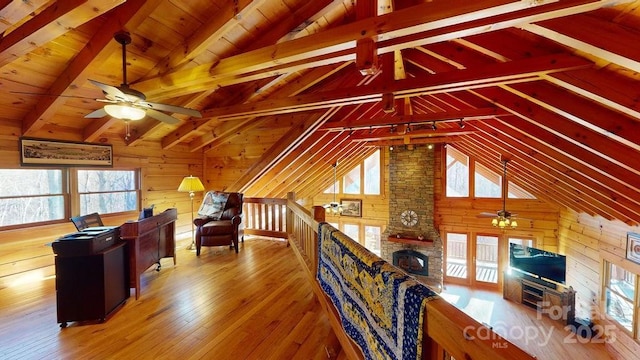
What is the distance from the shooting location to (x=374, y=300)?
1.31 m

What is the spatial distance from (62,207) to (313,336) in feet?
14.6

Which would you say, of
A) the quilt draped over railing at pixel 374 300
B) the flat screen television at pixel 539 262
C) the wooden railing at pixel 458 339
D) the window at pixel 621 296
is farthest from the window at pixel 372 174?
the wooden railing at pixel 458 339

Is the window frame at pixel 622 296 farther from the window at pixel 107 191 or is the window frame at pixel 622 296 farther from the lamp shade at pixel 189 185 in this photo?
the window at pixel 107 191

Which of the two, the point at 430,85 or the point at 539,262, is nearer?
the point at 430,85

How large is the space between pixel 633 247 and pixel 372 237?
593 centimetres

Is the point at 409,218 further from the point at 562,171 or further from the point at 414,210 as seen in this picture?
the point at 562,171

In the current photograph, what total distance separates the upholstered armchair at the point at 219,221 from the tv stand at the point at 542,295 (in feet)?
23.2

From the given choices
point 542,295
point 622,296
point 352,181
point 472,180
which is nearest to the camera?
point 622,296

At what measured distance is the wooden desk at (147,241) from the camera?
2762 mm

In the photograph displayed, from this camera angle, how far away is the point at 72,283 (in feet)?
7.46

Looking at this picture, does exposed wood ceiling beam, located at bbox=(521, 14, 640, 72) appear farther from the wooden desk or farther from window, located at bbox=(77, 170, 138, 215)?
window, located at bbox=(77, 170, 138, 215)

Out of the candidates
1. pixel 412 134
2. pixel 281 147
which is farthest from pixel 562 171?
pixel 281 147

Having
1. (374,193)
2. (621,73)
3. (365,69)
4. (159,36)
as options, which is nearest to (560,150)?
(621,73)

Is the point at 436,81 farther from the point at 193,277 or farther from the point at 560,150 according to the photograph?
the point at 193,277
